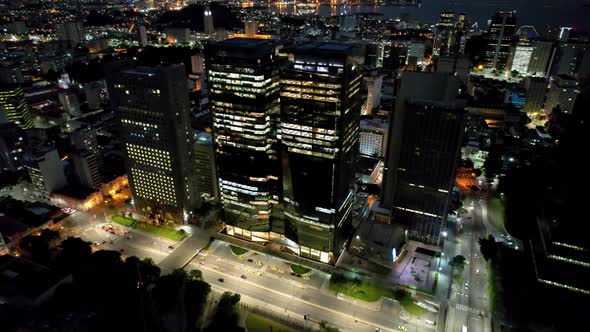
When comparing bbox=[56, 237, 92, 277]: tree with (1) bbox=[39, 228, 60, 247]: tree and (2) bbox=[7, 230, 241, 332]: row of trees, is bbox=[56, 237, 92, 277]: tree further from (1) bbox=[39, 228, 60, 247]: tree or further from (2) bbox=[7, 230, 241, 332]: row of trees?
(1) bbox=[39, 228, 60, 247]: tree

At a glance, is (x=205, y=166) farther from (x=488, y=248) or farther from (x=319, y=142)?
(x=488, y=248)

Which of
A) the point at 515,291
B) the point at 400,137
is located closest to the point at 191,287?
the point at 400,137

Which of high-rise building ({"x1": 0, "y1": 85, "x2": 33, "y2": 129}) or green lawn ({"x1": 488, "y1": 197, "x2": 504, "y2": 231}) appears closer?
green lawn ({"x1": 488, "y1": 197, "x2": 504, "y2": 231})

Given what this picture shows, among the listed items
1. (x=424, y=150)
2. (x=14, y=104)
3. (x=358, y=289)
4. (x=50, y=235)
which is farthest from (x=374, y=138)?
(x=14, y=104)

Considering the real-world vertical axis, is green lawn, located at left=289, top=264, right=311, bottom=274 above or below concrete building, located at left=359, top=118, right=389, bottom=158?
below

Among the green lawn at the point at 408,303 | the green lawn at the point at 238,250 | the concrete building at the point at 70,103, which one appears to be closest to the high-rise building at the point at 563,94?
the green lawn at the point at 408,303

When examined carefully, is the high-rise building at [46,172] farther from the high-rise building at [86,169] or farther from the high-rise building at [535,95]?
the high-rise building at [535,95]

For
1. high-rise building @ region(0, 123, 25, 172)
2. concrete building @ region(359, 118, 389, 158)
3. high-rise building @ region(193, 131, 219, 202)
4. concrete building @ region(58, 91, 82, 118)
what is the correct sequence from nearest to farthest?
high-rise building @ region(193, 131, 219, 202), high-rise building @ region(0, 123, 25, 172), concrete building @ region(359, 118, 389, 158), concrete building @ region(58, 91, 82, 118)

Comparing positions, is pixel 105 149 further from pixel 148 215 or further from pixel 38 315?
pixel 38 315

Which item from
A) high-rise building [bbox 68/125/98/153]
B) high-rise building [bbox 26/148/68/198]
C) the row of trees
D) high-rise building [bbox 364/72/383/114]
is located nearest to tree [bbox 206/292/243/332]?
the row of trees
